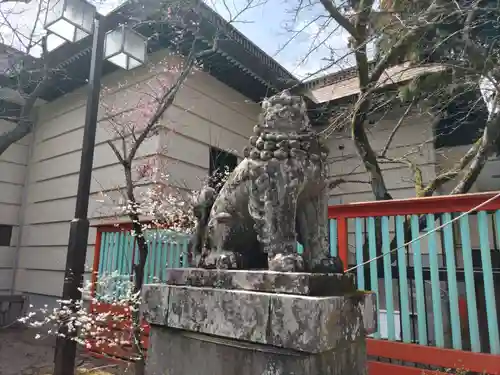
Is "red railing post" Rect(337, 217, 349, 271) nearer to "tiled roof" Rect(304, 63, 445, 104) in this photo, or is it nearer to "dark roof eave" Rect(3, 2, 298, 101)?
"dark roof eave" Rect(3, 2, 298, 101)

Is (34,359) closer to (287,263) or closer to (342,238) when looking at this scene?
(342,238)

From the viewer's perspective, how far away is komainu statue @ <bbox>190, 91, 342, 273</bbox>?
7.03 ft

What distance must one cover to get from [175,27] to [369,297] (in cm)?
653

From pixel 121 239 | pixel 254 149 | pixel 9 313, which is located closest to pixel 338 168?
pixel 121 239

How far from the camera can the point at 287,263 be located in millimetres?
1978

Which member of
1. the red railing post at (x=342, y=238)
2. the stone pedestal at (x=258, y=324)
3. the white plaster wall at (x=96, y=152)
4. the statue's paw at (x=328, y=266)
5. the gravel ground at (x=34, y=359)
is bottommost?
the gravel ground at (x=34, y=359)

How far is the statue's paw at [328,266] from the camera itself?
83.3 inches

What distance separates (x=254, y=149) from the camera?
2309 mm

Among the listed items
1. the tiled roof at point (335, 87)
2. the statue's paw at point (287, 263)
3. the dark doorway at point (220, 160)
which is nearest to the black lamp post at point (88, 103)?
the statue's paw at point (287, 263)

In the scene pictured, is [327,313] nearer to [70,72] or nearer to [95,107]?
[95,107]

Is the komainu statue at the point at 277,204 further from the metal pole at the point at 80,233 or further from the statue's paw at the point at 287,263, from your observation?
the metal pole at the point at 80,233

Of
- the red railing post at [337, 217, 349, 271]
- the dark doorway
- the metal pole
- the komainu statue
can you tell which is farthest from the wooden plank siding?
the komainu statue

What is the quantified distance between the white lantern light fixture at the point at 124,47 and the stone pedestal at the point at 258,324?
3.73 metres

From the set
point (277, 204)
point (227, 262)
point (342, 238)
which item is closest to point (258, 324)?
point (227, 262)
